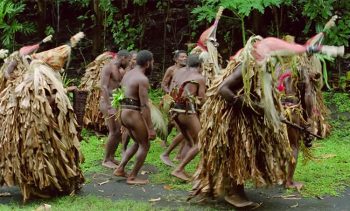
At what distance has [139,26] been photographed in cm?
1509

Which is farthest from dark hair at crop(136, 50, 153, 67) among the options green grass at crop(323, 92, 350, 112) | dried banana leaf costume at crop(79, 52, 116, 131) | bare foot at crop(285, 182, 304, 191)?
green grass at crop(323, 92, 350, 112)

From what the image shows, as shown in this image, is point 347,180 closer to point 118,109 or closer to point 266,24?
point 118,109

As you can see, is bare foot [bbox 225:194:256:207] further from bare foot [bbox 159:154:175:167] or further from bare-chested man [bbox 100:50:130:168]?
bare-chested man [bbox 100:50:130:168]

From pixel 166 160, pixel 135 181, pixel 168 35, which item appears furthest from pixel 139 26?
pixel 135 181

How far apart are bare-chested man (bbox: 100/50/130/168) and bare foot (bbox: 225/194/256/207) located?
8.20ft

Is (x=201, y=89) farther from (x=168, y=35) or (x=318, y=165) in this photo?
(x=168, y=35)

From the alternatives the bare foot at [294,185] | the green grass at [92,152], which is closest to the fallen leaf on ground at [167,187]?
the green grass at [92,152]

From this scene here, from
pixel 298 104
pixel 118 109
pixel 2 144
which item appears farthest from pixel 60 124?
pixel 298 104

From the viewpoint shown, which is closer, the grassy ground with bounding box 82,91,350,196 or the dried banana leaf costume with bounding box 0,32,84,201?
the dried banana leaf costume with bounding box 0,32,84,201

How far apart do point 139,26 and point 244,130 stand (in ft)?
30.7

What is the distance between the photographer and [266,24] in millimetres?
14086

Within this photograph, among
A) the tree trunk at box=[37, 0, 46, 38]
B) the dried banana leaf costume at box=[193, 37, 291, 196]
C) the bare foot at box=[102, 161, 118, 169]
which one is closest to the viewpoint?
the dried banana leaf costume at box=[193, 37, 291, 196]

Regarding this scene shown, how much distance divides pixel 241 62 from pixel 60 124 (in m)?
2.04

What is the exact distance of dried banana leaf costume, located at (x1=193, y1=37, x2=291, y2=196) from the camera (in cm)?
608
